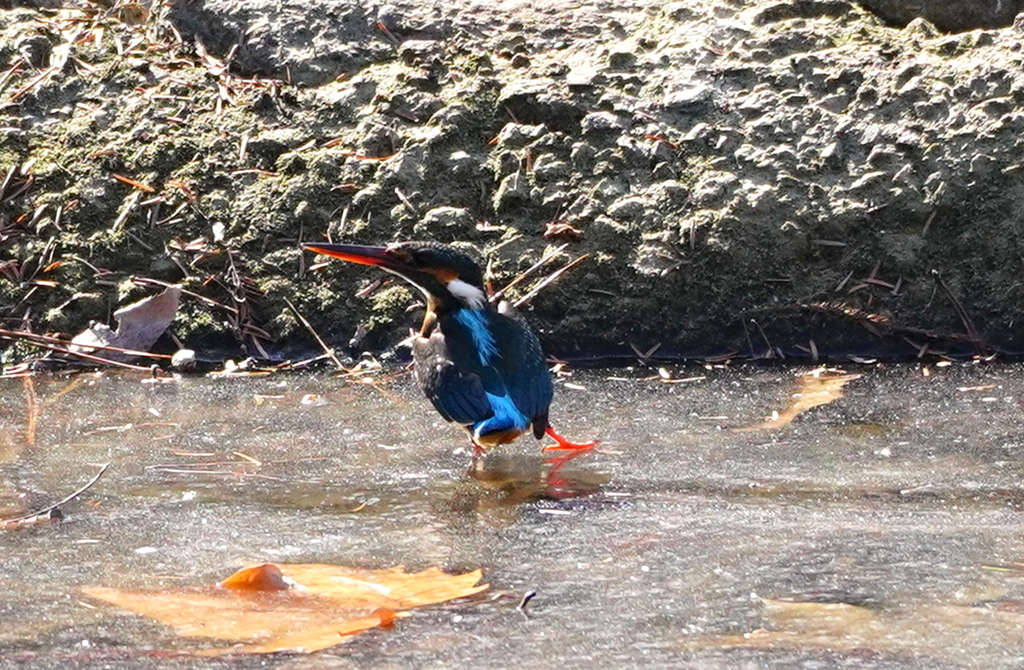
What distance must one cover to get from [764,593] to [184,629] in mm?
1115

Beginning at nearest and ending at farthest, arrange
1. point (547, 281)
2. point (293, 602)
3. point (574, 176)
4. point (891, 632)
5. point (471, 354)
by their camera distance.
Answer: point (891, 632), point (293, 602), point (471, 354), point (547, 281), point (574, 176)

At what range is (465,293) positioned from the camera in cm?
450

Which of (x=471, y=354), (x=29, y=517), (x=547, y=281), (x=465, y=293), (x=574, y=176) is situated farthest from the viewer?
(x=574, y=176)

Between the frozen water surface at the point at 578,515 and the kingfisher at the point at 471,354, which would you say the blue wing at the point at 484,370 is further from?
the frozen water surface at the point at 578,515

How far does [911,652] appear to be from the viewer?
8.19 ft

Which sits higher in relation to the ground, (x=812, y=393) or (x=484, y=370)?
(x=484, y=370)

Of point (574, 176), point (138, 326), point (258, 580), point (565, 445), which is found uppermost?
point (574, 176)

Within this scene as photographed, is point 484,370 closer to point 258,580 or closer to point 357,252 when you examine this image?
point 357,252

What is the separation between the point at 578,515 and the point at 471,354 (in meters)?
0.93

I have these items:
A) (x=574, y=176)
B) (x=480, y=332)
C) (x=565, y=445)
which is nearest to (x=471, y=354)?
(x=480, y=332)

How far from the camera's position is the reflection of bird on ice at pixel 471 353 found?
13.4 ft

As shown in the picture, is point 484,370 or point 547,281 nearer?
point 484,370

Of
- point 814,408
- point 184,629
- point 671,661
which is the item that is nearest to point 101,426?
point 184,629

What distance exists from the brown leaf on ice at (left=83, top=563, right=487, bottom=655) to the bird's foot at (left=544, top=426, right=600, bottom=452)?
116cm
